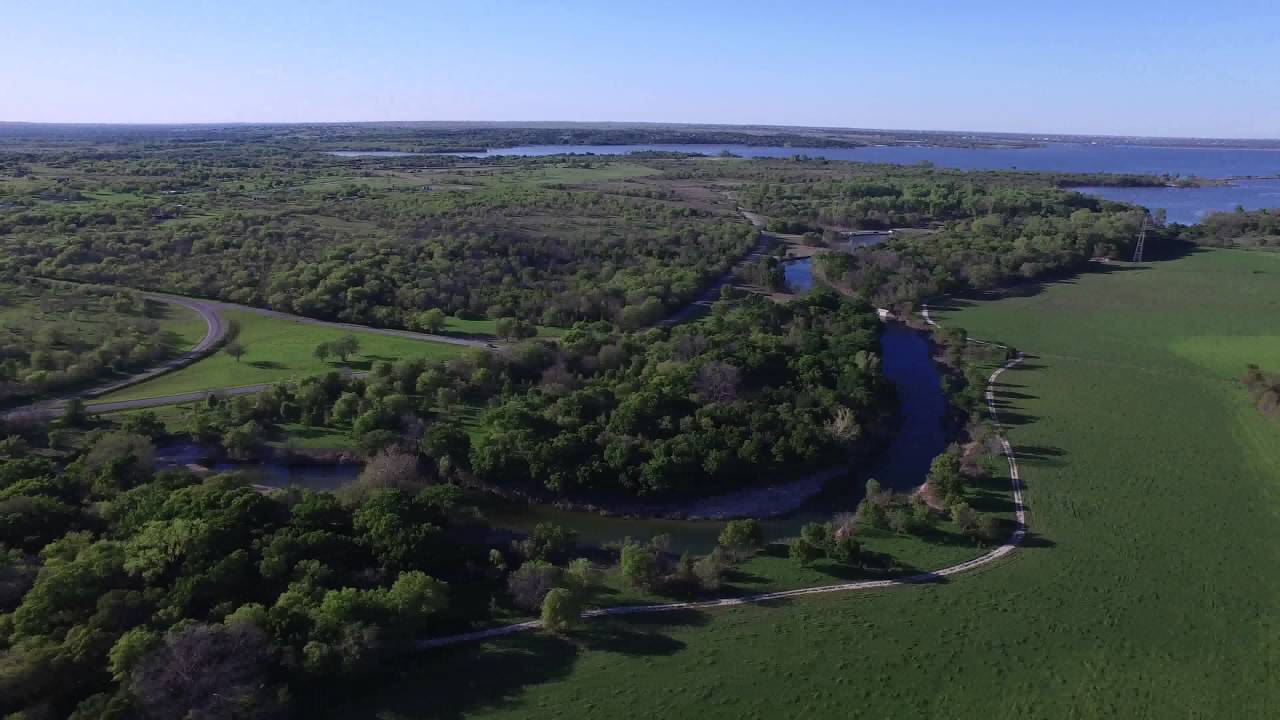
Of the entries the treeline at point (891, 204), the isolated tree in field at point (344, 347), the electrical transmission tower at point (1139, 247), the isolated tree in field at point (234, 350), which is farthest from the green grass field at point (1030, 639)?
the treeline at point (891, 204)

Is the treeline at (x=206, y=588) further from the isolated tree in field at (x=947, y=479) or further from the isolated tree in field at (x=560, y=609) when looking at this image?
the isolated tree in field at (x=947, y=479)

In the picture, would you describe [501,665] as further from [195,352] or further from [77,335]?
[77,335]

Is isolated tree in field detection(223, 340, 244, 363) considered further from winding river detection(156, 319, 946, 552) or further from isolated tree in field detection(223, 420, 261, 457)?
isolated tree in field detection(223, 420, 261, 457)

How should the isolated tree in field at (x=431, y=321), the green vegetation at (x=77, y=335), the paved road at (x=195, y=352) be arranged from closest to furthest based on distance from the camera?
1. the paved road at (x=195, y=352)
2. the green vegetation at (x=77, y=335)
3. the isolated tree in field at (x=431, y=321)

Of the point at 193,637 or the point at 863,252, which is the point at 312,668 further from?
the point at 863,252

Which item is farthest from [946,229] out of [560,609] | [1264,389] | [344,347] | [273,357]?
[560,609]

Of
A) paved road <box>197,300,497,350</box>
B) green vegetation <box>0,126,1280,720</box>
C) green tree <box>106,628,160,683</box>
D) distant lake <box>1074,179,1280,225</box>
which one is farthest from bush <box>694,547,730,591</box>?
distant lake <box>1074,179,1280,225</box>
